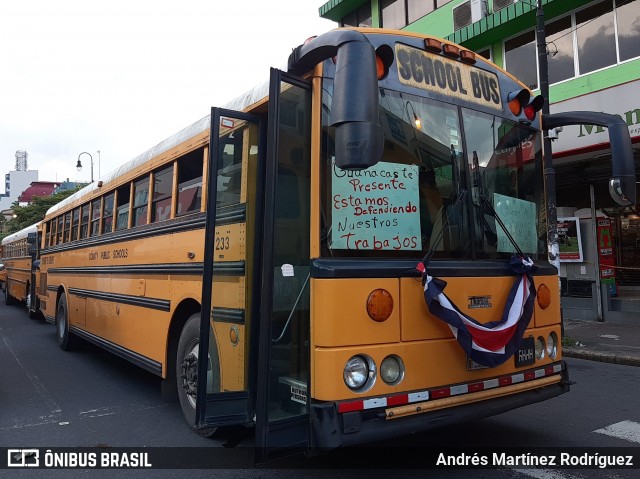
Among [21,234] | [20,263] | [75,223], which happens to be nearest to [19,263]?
[20,263]

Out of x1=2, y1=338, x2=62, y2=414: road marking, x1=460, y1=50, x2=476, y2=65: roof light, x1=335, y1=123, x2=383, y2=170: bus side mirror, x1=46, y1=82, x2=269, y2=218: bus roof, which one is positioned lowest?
x1=2, y1=338, x2=62, y2=414: road marking

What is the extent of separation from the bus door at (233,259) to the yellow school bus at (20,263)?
1139 centimetres

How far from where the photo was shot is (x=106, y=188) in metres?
7.61

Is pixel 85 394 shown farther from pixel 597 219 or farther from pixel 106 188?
pixel 597 219

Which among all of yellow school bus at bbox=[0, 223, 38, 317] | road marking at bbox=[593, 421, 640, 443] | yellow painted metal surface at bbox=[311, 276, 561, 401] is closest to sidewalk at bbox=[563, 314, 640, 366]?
road marking at bbox=[593, 421, 640, 443]

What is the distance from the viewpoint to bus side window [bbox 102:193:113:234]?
739cm

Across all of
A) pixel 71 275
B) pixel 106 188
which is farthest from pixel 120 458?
pixel 71 275

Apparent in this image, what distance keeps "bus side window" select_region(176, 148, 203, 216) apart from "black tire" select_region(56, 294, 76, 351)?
555 cm

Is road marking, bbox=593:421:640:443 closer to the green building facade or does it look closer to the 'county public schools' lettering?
the 'county public schools' lettering

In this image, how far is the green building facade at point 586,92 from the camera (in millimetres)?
11867

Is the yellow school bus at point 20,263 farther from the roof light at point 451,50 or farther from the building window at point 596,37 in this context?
the building window at point 596,37

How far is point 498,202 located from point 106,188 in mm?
5695

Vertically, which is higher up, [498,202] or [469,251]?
[498,202]

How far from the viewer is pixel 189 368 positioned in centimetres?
476
